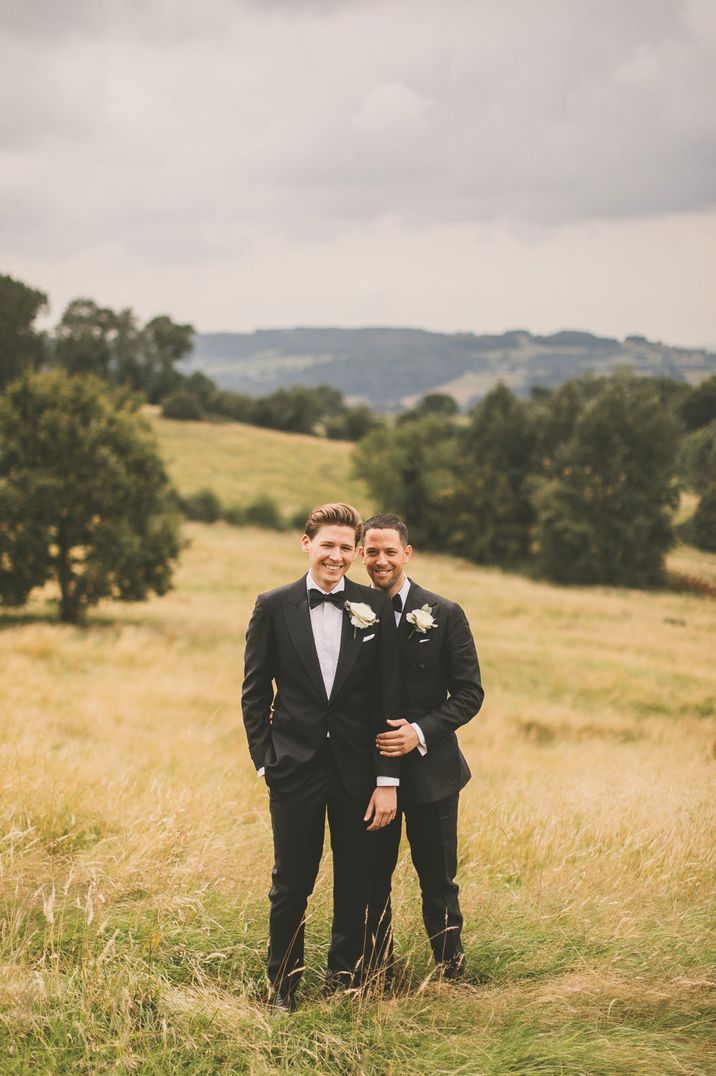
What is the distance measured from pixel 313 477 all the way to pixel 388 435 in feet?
44.3

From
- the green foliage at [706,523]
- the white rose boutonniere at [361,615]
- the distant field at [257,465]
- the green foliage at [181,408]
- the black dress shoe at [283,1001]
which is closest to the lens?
the black dress shoe at [283,1001]

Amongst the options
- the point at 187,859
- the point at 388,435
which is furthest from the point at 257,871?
the point at 388,435

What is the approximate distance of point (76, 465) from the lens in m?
20.0

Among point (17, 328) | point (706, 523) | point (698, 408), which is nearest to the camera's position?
point (706, 523)

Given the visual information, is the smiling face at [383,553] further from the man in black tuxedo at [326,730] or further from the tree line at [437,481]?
the tree line at [437,481]

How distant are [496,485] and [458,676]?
43.0 metres

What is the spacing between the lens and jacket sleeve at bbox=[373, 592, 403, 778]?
3.48 metres

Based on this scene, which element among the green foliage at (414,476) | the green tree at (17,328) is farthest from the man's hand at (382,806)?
the green tree at (17,328)

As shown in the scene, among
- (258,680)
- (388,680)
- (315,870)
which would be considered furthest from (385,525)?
(315,870)

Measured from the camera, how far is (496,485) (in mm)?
45719

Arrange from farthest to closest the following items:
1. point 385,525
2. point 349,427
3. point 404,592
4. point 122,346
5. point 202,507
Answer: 1. point 349,427
2. point 122,346
3. point 202,507
4. point 404,592
5. point 385,525

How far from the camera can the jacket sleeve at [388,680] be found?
348cm

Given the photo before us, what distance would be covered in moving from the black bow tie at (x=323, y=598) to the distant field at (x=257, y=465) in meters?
47.2

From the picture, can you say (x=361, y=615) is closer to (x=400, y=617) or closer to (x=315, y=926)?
(x=400, y=617)
